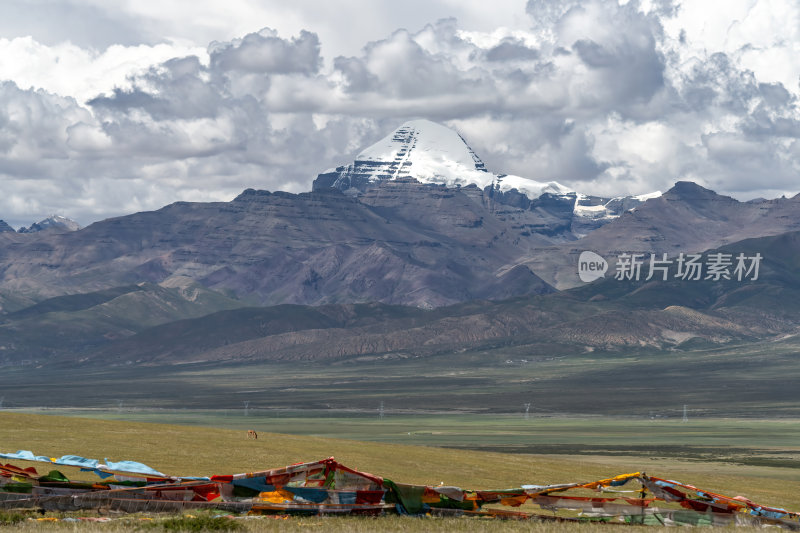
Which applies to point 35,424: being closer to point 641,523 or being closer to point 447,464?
point 447,464

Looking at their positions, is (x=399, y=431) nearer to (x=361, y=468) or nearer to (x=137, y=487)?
(x=361, y=468)

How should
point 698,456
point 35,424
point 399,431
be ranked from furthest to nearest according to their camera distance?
point 399,431 → point 698,456 → point 35,424

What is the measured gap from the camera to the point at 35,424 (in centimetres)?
5800

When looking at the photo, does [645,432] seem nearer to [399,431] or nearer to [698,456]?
[399,431]

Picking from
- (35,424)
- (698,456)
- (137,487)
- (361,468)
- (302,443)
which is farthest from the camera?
(698,456)

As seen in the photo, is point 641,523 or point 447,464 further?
point 447,464

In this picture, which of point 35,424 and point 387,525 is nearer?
point 387,525

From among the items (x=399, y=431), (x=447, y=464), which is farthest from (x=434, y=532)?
(x=399, y=431)

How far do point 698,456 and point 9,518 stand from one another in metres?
107

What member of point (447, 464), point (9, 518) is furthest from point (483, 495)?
point (447, 464)

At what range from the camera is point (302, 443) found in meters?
63.4

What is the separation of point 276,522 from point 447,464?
27295 millimetres

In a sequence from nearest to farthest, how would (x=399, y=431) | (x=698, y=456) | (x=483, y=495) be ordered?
1. (x=483, y=495)
2. (x=698, y=456)
3. (x=399, y=431)

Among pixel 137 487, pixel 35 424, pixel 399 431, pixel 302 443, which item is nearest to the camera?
pixel 137 487
